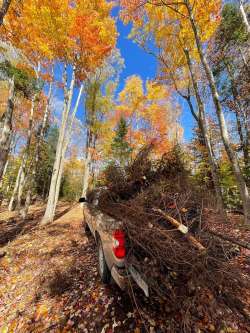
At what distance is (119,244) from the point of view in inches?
99.9

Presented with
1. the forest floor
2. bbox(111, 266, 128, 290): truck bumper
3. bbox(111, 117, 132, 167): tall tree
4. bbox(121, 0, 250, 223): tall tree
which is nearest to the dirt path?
the forest floor

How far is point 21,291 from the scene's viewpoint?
3469mm

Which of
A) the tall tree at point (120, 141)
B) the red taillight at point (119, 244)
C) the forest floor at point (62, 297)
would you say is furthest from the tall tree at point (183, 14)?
the tall tree at point (120, 141)

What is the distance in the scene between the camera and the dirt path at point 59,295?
251cm

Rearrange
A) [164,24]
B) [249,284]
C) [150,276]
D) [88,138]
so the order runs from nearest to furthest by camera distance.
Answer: [249,284]
[150,276]
[164,24]
[88,138]

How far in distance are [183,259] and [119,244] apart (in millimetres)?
932

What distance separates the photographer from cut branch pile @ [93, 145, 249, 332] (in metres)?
2.01

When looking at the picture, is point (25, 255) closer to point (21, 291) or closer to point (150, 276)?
point (21, 291)

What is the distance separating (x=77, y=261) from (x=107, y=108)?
39.1ft

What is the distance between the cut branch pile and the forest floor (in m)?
0.46

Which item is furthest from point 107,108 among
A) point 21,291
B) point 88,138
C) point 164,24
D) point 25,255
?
point 21,291

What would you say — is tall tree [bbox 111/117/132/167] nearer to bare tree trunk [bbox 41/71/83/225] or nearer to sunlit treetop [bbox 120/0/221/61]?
bare tree trunk [bbox 41/71/83/225]

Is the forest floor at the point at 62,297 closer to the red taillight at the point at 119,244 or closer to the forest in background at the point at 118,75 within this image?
the red taillight at the point at 119,244

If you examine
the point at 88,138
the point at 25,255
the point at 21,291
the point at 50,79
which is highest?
the point at 50,79
